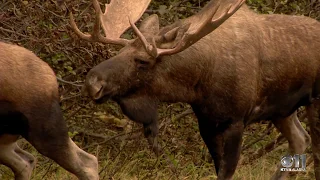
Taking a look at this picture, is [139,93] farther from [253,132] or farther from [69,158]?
[253,132]

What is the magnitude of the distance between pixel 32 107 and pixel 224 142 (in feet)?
5.58

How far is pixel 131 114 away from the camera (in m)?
8.65

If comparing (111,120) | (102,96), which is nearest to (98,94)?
(102,96)

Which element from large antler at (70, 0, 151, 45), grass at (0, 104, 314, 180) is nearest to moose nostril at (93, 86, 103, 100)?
large antler at (70, 0, 151, 45)

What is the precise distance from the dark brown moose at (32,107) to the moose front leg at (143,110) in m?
0.55

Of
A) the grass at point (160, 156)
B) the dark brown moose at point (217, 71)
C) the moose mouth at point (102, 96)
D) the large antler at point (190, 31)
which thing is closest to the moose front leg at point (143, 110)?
the dark brown moose at point (217, 71)

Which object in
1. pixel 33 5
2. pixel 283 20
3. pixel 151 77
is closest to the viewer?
pixel 151 77

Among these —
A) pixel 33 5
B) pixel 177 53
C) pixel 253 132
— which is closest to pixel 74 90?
pixel 33 5

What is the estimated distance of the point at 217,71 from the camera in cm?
861

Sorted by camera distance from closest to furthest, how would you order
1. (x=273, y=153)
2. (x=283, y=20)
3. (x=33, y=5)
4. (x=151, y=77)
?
(x=151, y=77) → (x=283, y=20) → (x=33, y=5) → (x=273, y=153)

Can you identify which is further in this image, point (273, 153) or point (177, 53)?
point (273, 153)

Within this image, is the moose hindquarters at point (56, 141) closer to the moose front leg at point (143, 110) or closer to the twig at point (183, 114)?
the moose front leg at point (143, 110)

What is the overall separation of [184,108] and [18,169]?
3217 millimetres

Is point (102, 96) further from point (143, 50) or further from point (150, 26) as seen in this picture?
point (150, 26)
